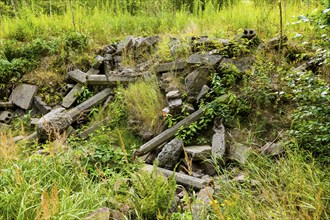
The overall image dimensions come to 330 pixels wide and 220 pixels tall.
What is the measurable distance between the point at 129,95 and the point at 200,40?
149cm

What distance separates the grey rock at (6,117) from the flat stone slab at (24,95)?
9.4 inches

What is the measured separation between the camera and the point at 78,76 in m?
5.86

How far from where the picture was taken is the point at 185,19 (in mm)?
6465

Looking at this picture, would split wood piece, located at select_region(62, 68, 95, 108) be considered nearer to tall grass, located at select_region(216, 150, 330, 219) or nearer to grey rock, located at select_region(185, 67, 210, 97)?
grey rock, located at select_region(185, 67, 210, 97)

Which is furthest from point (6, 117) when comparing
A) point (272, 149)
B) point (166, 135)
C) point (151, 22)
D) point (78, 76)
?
point (272, 149)

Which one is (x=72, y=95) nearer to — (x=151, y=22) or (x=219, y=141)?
(x=151, y=22)

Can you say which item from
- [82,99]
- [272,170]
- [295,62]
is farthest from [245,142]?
[82,99]

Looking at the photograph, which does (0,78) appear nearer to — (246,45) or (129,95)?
(129,95)

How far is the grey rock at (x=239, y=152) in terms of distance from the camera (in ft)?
11.3

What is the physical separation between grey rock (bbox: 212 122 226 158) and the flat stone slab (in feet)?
12.5

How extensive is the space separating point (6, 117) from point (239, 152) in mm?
4498

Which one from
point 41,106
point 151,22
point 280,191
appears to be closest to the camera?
point 280,191

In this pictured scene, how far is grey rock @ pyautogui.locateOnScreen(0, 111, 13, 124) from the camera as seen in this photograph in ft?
18.9

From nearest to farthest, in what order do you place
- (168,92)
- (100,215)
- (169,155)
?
(100,215) → (169,155) → (168,92)
